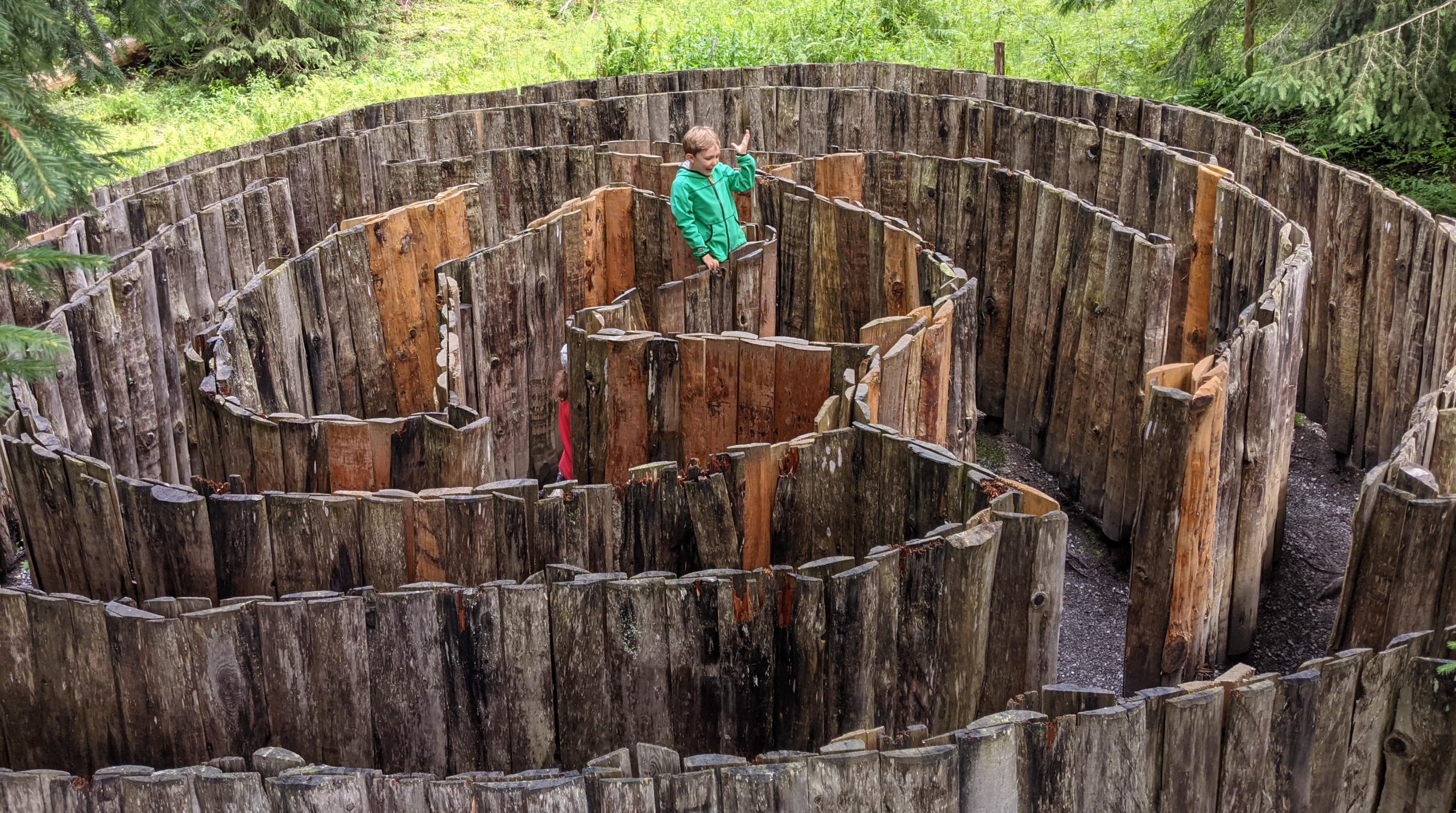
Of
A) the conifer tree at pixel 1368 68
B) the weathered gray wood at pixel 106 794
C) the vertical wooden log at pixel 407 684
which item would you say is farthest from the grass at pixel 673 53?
the weathered gray wood at pixel 106 794

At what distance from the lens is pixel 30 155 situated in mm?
3131

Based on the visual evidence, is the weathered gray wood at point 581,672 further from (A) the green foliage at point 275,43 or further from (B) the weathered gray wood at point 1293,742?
(A) the green foliage at point 275,43

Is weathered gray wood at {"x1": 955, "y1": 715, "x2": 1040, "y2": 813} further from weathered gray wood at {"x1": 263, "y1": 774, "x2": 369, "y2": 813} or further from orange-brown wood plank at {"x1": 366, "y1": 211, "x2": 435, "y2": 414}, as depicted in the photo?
orange-brown wood plank at {"x1": 366, "y1": 211, "x2": 435, "y2": 414}

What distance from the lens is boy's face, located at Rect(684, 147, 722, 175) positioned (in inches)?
324

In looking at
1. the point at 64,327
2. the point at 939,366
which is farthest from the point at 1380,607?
the point at 64,327

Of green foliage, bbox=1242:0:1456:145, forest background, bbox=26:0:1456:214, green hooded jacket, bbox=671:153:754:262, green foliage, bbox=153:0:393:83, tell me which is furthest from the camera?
green foliage, bbox=153:0:393:83

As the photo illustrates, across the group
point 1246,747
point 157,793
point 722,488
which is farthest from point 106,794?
point 1246,747

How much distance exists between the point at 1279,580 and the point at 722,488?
3.61 m

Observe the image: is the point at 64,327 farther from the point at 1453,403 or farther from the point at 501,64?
the point at 501,64

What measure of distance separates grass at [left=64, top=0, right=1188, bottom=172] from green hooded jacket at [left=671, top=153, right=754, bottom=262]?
8446 millimetres

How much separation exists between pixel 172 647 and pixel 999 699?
287cm

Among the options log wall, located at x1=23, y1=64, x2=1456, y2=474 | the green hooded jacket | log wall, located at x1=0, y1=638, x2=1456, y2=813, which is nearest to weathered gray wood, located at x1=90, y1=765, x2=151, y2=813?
log wall, located at x1=0, y1=638, x2=1456, y2=813

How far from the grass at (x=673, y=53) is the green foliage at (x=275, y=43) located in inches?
13.2

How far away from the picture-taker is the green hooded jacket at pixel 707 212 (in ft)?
27.4
